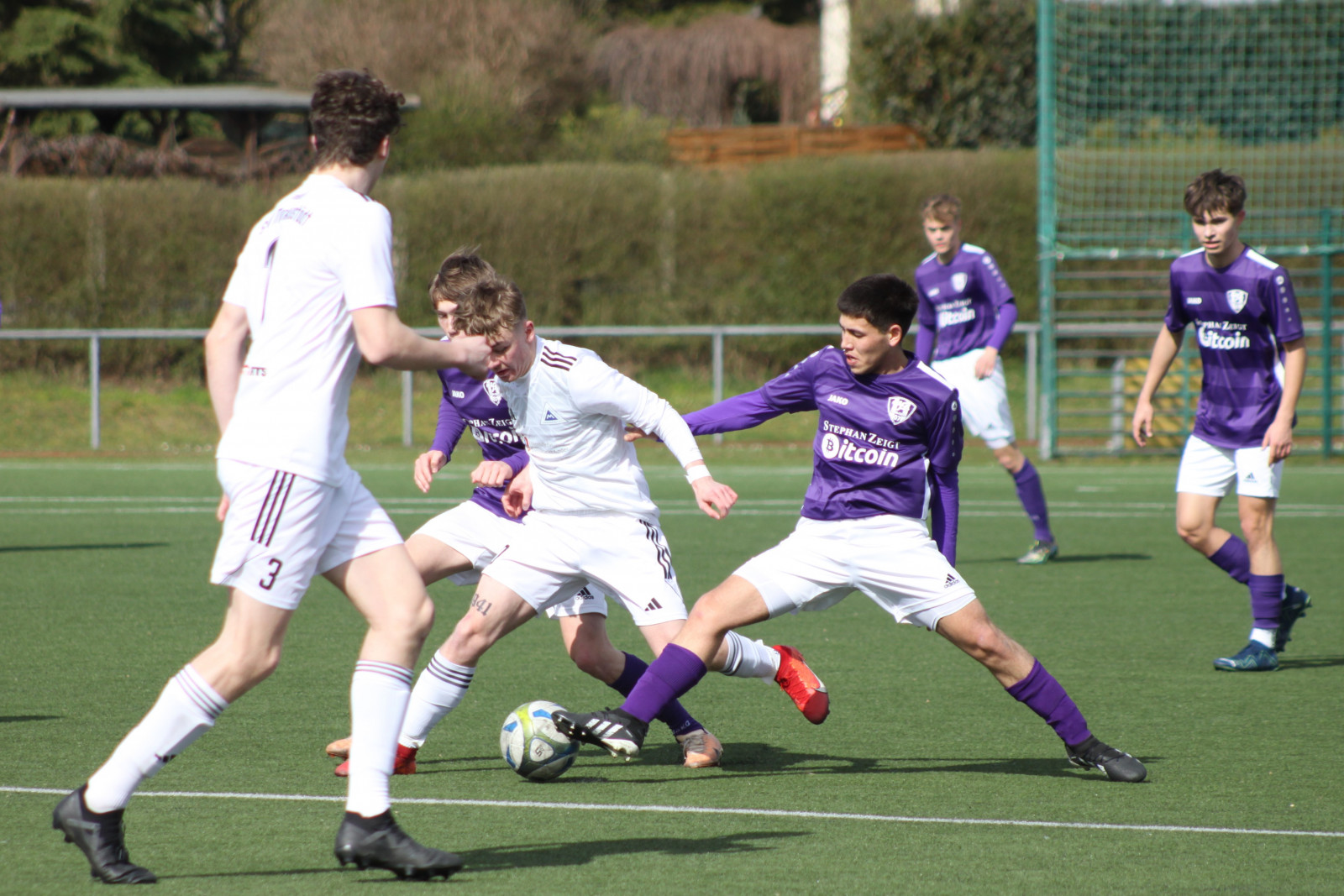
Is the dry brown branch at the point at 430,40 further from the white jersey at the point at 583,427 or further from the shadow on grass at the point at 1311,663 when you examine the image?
the white jersey at the point at 583,427

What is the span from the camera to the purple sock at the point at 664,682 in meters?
4.61

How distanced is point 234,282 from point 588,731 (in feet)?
5.39

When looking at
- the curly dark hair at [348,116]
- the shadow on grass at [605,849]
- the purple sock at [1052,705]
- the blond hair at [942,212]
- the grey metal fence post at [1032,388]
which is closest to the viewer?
the curly dark hair at [348,116]

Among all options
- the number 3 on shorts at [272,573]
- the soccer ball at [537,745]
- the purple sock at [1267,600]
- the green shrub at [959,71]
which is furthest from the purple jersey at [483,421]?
the green shrub at [959,71]

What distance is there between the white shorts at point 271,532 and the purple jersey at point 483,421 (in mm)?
1802

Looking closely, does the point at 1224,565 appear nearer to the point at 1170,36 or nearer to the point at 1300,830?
the point at 1300,830

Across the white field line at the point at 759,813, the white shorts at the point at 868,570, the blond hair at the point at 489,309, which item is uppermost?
the blond hair at the point at 489,309

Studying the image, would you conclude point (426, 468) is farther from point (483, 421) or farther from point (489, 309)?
point (489, 309)

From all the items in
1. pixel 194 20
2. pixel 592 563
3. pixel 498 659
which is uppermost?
pixel 194 20

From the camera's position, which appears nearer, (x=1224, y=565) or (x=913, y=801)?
(x=913, y=801)

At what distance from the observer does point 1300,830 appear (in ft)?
13.8

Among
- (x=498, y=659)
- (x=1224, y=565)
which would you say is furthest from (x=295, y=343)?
(x=1224, y=565)

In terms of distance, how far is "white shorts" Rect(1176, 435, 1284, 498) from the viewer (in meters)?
6.72

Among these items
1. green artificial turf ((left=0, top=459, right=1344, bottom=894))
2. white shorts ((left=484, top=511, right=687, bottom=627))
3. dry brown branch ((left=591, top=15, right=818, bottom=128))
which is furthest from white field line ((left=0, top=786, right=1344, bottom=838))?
dry brown branch ((left=591, top=15, right=818, bottom=128))
